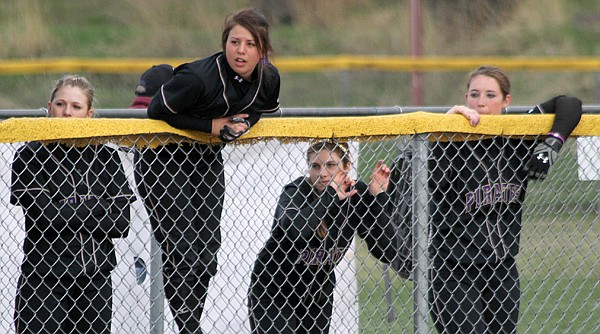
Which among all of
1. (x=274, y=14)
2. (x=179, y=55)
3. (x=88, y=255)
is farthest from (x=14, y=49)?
(x=88, y=255)

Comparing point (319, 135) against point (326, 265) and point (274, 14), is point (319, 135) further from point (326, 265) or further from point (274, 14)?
point (274, 14)

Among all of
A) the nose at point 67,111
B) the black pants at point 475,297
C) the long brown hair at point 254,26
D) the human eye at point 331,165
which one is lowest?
the black pants at point 475,297

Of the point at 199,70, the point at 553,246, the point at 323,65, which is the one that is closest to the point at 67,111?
the point at 199,70

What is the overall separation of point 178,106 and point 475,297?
1651mm

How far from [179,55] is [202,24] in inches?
78.5

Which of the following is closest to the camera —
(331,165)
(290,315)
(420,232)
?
(420,232)

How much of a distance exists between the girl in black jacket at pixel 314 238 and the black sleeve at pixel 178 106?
0.60 metres

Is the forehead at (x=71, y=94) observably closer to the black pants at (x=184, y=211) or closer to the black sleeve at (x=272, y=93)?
the black pants at (x=184, y=211)

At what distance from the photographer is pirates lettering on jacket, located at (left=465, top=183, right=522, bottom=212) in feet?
14.4

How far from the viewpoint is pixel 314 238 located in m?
4.36

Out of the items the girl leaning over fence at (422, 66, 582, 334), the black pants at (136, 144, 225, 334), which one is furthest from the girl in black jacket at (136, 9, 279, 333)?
the girl leaning over fence at (422, 66, 582, 334)

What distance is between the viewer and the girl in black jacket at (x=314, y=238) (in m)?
4.25

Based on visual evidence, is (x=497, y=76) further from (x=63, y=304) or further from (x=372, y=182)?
(x=63, y=304)

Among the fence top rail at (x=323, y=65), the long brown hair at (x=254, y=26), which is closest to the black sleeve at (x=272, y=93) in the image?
the long brown hair at (x=254, y=26)
